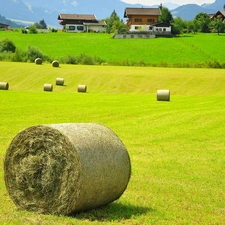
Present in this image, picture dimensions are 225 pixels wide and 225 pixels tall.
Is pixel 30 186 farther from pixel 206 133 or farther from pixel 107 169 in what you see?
pixel 206 133

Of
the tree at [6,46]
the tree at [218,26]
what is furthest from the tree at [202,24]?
the tree at [6,46]

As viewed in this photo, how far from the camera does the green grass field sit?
100m

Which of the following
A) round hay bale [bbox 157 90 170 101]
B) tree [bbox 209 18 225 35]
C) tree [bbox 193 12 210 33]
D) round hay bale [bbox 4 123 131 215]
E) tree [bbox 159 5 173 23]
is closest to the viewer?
round hay bale [bbox 4 123 131 215]

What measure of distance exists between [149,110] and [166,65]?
51.8 metres

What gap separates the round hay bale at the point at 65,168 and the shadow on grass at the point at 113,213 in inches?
6.4

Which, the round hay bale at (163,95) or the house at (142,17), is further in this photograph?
the house at (142,17)

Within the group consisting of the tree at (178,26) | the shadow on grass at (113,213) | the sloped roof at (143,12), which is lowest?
the shadow on grass at (113,213)

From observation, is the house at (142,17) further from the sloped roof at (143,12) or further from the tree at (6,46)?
the tree at (6,46)

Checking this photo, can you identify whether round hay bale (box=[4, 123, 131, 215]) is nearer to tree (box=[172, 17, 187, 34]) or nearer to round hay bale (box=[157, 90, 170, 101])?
round hay bale (box=[157, 90, 170, 101])

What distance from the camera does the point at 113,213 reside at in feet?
37.3

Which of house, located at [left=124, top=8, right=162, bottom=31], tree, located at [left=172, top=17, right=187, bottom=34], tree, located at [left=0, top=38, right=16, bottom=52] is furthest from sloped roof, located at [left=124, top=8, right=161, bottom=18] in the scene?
tree, located at [left=0, top=38, right=16, bottom=52]

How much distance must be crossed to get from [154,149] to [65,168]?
33.5ft

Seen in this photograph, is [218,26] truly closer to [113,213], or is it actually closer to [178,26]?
[178,26]

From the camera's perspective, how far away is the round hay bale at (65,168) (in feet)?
34.8
